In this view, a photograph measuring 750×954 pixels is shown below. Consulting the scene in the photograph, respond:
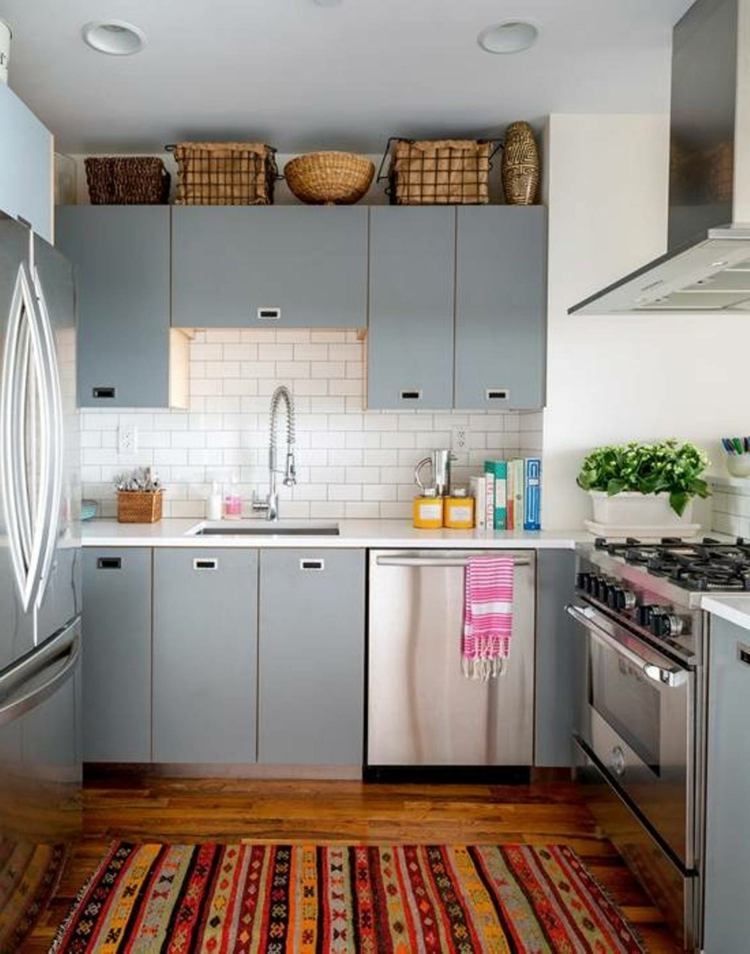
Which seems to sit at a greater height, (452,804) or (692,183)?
(692,183)

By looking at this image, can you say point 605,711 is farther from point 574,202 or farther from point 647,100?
point 647,100

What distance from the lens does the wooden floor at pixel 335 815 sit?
2.62 metres

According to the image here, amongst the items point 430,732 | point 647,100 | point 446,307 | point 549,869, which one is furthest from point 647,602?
point 647,100

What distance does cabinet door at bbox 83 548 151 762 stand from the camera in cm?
302

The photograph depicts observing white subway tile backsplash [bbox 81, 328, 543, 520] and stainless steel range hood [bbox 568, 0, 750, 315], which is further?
white subway tile backsplash [bbox 81, 328, 543, 520]

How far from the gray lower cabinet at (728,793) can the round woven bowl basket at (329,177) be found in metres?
2.24

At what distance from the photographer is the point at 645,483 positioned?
3037mm

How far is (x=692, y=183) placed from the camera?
2291 mm

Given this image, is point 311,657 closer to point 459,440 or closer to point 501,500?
point 501,500

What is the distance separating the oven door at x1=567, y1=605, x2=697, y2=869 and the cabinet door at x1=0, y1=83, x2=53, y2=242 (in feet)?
6.68

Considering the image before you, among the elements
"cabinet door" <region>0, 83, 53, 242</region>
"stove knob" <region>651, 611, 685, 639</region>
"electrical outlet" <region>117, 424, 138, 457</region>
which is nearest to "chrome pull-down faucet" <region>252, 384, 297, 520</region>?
"electrical outlet" <region>117, 424, 138, 457</region>

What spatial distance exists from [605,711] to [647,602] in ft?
1.82

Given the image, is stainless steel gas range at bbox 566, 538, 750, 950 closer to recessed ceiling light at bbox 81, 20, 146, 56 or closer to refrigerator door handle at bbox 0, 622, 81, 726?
refrigerator door handle at bbox 0, 622, 81, 726

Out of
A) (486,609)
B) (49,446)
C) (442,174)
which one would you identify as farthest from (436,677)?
(442,174)
